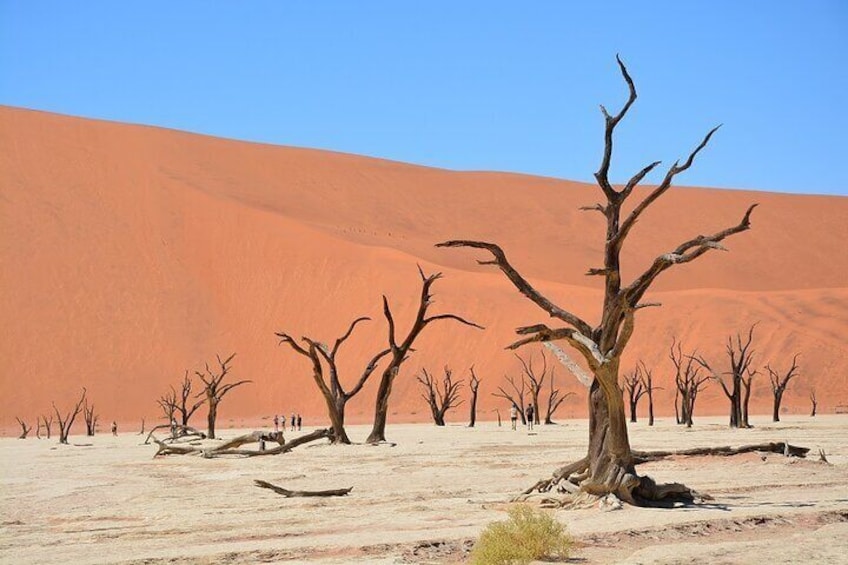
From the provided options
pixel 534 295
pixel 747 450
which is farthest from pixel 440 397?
pixel 534 295

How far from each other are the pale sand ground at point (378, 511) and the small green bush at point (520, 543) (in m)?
0.21

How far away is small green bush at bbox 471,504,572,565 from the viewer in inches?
340

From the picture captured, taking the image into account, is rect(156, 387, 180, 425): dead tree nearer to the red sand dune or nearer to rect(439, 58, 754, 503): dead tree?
the red sand dune

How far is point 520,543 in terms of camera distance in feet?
29.6

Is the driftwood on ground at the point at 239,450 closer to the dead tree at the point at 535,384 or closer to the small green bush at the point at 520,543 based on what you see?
the dead tree at the point at 535,384

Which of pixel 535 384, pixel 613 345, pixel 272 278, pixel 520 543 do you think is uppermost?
pixel 272 278

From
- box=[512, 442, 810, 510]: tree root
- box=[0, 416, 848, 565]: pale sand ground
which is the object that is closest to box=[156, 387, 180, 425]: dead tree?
box=[0, 416, 848, 565]: pale sand ground

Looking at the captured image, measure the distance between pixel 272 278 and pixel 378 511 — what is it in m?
55.7

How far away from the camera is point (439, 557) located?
9594 mm

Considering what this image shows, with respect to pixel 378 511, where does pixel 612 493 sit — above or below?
above

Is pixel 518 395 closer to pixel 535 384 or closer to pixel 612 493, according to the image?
pixel 535 384

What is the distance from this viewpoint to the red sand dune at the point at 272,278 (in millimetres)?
56031

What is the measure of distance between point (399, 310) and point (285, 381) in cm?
760

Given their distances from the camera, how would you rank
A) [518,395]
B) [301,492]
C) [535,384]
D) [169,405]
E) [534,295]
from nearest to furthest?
[534,295] → [301,492] → [169,405] → [535,384] → [518,395]
